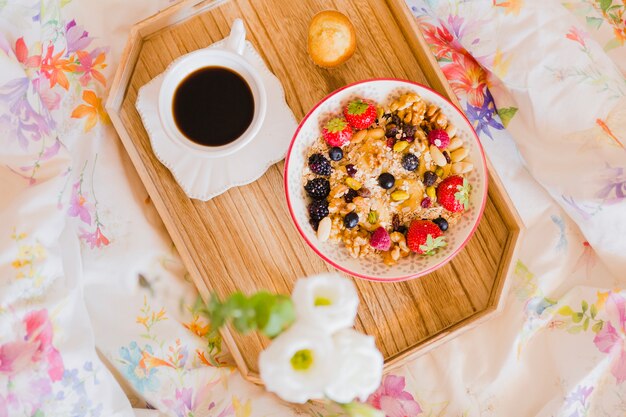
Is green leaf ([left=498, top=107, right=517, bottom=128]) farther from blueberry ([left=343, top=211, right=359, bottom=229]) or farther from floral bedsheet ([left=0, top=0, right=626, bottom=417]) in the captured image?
blueberry ([left=343, top=211, right=359, bottom=229])

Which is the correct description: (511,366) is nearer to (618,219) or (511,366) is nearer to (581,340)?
(581,340)

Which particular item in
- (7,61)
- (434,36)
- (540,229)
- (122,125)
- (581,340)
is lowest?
(581,340)

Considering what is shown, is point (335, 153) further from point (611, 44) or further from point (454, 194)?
point (611, 44)

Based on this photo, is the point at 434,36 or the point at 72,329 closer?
the point at 72,329

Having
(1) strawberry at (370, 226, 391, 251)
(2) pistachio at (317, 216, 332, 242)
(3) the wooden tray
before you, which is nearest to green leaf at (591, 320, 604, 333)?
(3) the wooden tray

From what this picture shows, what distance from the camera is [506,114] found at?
45.4 inches

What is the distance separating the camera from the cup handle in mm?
990

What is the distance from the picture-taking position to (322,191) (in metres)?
1.01

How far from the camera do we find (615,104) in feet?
3.51

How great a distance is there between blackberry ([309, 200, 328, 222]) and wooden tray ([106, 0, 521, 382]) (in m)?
0.07

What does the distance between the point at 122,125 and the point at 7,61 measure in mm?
212

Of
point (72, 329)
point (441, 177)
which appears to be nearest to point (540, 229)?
point (441, 177)

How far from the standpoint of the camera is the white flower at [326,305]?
1.73 ft

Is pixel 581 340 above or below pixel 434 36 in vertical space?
below
